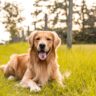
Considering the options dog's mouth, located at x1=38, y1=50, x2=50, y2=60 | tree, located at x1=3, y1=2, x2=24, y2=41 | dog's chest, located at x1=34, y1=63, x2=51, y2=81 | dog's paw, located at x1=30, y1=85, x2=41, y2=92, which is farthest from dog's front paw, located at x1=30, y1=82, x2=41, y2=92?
tree, located at x1=3, y1=2, x2=24, y2=41

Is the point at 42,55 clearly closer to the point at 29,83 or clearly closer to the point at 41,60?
the point at 41,60

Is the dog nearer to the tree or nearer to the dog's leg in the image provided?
the dog's leg

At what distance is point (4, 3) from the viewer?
92.3ft

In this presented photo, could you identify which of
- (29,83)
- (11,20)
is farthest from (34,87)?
(11,20)

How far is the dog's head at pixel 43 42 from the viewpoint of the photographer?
21.0 ft

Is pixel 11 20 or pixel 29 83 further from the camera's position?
pixel 11 20

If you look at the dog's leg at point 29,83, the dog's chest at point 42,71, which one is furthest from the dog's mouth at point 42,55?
the dog's leg at point 29,83

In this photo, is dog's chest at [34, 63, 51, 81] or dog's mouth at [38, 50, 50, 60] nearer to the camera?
dog's mouth at [38, 50, 50, 60]

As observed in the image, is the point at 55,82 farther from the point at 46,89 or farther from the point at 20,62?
the point at 20,62

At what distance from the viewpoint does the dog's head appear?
6395 millimetres

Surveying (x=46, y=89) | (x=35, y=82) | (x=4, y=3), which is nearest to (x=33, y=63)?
(x=35, y=82)

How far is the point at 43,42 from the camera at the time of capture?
637 cm

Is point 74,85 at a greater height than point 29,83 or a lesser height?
greater

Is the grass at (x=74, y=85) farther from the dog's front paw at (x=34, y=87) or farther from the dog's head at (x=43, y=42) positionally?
the dog's head at (x=43, y=42)
